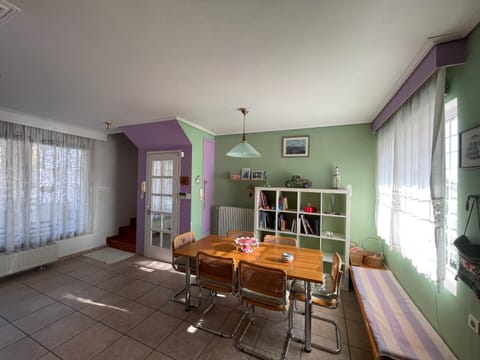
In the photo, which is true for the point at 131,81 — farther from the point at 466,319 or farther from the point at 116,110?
the point at 466,319

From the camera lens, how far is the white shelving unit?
3.06 metres

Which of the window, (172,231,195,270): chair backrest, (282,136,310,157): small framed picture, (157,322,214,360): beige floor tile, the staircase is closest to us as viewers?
the window

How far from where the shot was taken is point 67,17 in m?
1.18

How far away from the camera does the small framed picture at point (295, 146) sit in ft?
11.4

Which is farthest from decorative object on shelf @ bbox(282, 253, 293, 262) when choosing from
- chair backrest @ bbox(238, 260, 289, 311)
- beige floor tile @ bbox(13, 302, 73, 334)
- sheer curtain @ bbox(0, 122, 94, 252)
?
sheer curtain @ bbox(0, 122, 94, 252)

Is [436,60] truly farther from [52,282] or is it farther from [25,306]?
[52,282]

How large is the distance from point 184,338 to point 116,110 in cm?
304

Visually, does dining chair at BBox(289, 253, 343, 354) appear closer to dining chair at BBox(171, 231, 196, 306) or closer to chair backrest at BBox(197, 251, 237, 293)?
chair backrest at BBox(197, 251, 237, 293)

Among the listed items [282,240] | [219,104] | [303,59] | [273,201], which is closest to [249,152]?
[219,104]

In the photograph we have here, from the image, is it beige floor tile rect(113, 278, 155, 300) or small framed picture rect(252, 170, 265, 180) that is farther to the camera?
small framed picture rect(252, 170, 265, 180)

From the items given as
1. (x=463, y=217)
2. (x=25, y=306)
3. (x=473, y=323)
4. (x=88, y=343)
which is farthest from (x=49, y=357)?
(x=463, y=217)

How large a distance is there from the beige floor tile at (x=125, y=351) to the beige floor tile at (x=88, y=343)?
61 mm

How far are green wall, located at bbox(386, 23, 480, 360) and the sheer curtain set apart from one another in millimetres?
5244

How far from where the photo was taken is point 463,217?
1.28m
